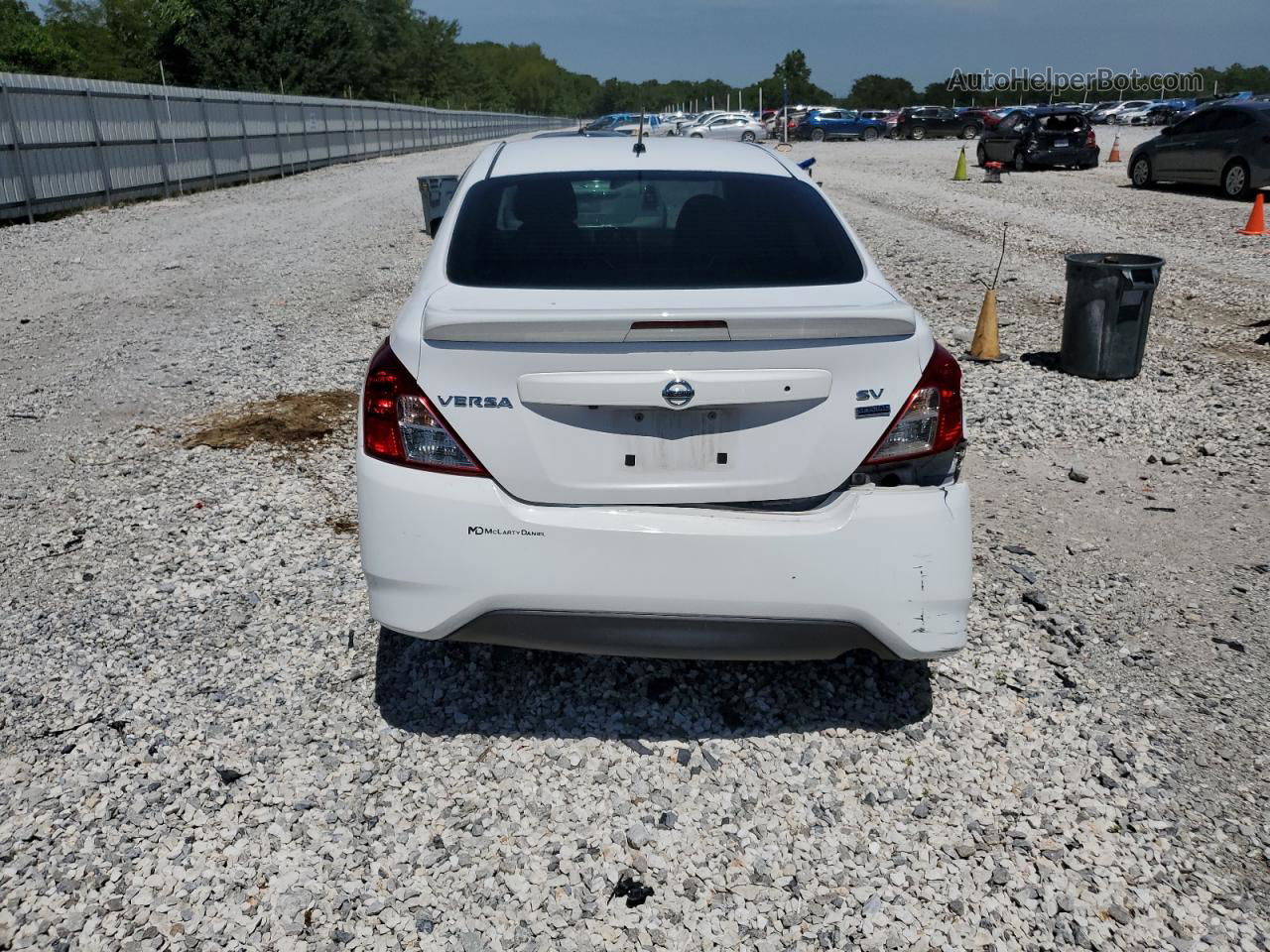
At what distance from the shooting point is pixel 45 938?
2484 mm

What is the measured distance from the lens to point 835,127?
50625 mm

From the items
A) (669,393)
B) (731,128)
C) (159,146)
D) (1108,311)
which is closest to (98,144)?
(159,146)

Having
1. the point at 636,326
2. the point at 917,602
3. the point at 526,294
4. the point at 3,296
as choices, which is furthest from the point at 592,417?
the point at 3,296

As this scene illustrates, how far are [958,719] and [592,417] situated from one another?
1643mm

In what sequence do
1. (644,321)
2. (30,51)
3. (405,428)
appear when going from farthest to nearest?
(30,51) < (405,428) < (644,321)

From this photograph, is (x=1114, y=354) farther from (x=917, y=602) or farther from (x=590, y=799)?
(x=590, y=799)

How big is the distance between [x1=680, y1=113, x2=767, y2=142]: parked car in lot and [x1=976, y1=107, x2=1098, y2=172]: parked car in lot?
20.8 meters

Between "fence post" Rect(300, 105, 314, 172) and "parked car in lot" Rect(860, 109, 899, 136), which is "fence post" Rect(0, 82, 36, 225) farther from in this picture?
"parked car in lot" Rect(860, 109, 899, 136)

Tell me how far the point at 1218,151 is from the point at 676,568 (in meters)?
19.9

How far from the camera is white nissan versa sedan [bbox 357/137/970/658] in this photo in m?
2.82

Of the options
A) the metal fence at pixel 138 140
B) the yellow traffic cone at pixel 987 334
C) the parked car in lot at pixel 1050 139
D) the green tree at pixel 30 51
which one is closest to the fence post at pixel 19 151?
the metal fence at pixel 138 140

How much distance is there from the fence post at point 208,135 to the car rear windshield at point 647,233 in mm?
24131

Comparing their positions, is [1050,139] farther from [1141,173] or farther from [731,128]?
[731,128]

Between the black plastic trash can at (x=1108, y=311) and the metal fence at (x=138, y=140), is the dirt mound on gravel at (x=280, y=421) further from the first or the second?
the metal fence at (x=138, y=140)
